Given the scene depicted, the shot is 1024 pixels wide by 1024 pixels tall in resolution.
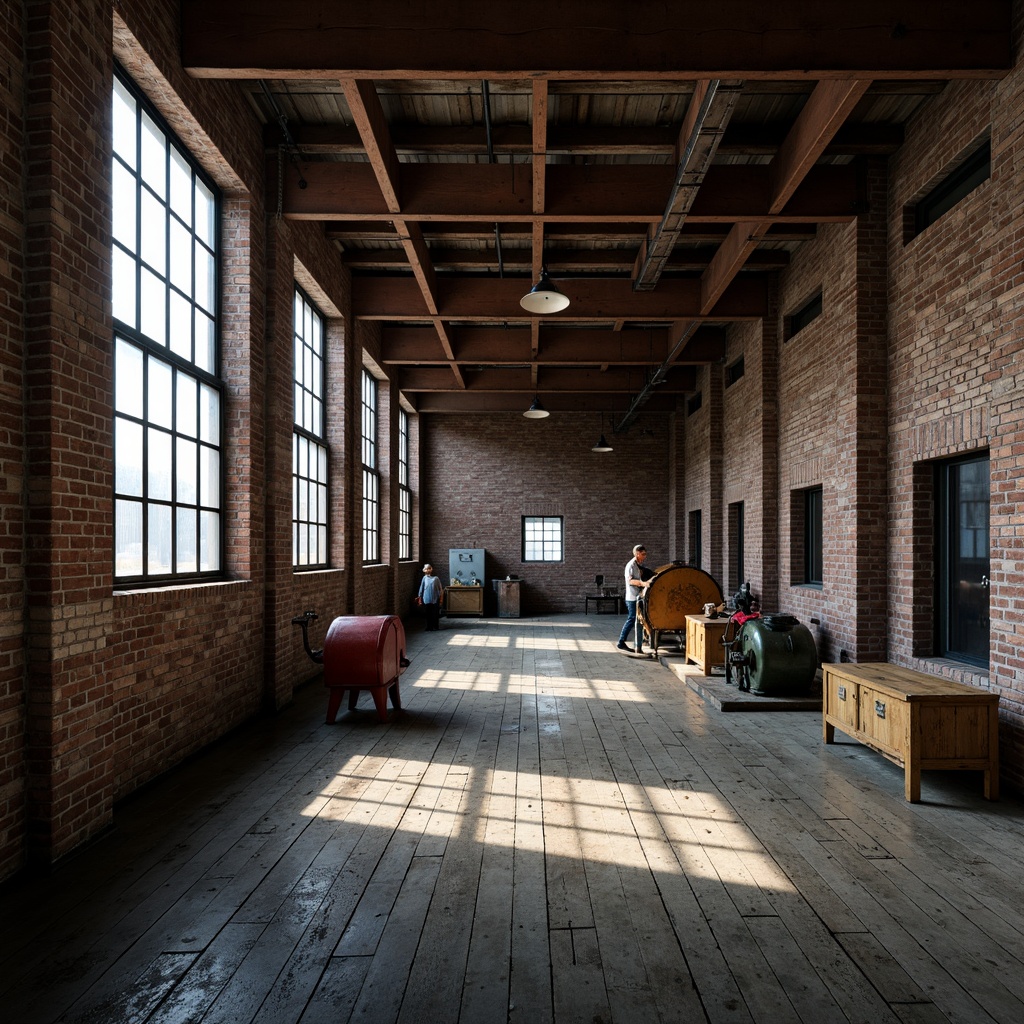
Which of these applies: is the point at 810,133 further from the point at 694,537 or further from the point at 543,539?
the point at 543,539

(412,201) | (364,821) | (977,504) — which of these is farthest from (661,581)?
(364,821)

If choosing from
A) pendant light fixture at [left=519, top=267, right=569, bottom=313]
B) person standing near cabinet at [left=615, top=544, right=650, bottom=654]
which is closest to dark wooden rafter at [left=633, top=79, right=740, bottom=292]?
pendant light fixture at [left=519, top=267, right=569, bottom=313]

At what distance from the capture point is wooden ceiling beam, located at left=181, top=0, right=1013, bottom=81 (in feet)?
14.7

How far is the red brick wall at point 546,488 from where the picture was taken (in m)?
16.6

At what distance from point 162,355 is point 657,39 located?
12.7ft

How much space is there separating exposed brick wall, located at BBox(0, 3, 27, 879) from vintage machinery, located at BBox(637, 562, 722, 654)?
7.51 meters

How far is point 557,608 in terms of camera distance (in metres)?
16.7

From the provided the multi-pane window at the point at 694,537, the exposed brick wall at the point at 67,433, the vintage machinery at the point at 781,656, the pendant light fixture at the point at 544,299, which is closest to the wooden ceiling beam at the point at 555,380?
the multi-pane window at the point at 694,537

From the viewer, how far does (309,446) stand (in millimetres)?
8406

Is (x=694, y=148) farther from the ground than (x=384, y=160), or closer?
closer

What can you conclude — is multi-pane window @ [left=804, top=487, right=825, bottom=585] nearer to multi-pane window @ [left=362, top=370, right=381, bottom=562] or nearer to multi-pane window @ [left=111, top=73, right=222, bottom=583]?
multi-pane window @ [left=362, top=370, right=381, bottom=562]

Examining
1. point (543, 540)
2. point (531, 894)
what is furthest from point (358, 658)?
point (543, 540)

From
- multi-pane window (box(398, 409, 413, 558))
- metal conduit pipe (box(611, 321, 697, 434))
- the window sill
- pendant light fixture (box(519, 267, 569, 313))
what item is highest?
metal conduit pipe (box(611, 321, 697, 434))

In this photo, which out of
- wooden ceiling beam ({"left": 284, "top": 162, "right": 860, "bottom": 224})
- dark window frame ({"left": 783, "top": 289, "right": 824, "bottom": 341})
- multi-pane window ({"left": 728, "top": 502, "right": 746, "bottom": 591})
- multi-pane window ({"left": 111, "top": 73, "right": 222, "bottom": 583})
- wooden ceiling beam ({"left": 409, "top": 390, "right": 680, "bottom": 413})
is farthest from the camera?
wooden ceiling beam ({"left": 409, "top": 390, "right": 680, "bottom": 413})
